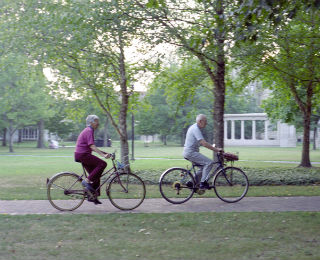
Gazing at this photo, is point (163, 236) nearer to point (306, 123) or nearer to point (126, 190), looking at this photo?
point (126, 190)

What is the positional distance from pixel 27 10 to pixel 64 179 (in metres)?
7.23

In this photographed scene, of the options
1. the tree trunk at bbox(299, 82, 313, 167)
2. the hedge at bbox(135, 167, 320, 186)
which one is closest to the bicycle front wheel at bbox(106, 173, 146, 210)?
the hedge at bbox(135, 167, 320, 186)

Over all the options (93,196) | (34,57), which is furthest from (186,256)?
(34,57)

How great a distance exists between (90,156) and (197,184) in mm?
2495

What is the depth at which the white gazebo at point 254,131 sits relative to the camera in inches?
2167

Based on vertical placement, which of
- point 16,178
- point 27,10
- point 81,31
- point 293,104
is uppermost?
point 27,10

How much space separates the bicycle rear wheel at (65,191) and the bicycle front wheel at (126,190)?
25.4 inches

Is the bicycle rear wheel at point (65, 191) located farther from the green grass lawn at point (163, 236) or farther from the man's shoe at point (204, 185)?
the man's shoe at point (204, 185)

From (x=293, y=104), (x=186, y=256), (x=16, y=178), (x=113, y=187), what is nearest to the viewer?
(x=186, y=256)

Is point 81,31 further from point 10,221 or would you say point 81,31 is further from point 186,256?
point 186,256

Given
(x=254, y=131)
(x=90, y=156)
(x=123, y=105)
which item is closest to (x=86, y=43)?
(x=123, y=105)

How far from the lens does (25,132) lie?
252 feet

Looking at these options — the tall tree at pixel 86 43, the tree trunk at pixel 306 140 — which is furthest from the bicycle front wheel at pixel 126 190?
the tree trunk at pixel 306 140

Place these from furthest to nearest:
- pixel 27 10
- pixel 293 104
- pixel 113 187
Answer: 1. pixel 293 104
2. pixel 27 10
3. pixel 113 187
